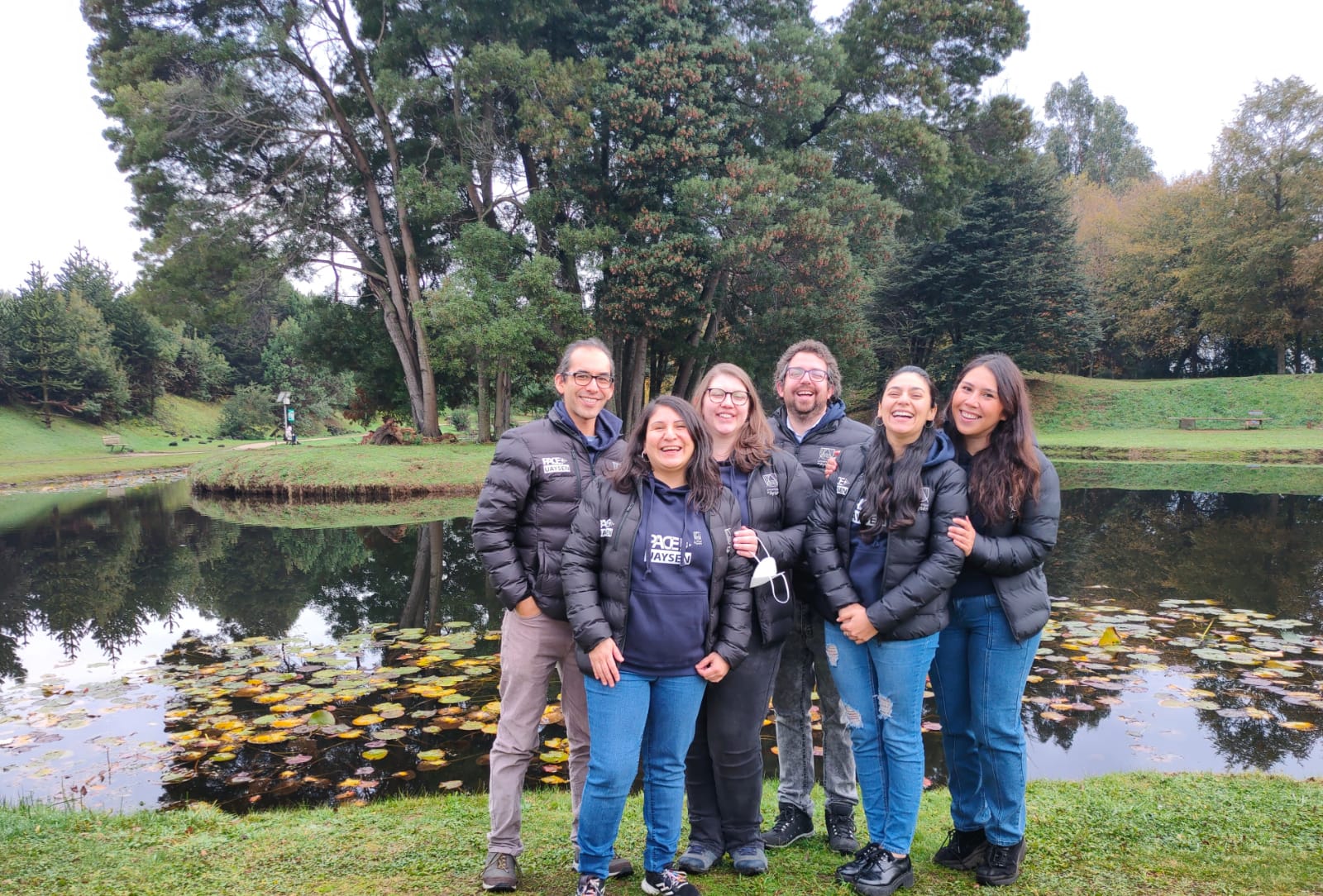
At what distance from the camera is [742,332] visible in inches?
861

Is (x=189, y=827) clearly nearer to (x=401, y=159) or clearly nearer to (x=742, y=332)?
(x=742, y=332)

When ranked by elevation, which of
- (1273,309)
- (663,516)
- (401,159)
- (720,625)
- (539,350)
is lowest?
(720,625)

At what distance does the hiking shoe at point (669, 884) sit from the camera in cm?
290

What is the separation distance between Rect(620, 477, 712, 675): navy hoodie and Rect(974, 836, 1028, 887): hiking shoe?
1.44 metres

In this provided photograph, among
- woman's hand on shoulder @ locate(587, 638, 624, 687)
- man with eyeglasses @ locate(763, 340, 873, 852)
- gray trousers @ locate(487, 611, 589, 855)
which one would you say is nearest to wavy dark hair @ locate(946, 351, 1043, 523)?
man with eyeglasses @ locate(763, 340, 873, 852)

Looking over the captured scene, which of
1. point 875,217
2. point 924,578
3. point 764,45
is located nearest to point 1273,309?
point 875,217

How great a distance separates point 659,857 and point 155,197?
77.8 ft

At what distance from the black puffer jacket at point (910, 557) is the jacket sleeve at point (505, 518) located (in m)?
1.26

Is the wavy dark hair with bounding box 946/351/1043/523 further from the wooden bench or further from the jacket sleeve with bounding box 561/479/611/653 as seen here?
the wooden bench

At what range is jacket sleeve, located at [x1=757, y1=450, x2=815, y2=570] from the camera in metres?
3.25

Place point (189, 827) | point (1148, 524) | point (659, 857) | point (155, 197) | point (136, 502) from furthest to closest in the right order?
point (155, 197)
point (136, 502)
point (1148, 524)
point (189, 827)
point (659, 857)

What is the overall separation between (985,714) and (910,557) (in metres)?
0.72

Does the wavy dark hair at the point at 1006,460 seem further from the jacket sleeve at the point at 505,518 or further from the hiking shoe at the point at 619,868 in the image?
the hiking shoe at the point at 619,868

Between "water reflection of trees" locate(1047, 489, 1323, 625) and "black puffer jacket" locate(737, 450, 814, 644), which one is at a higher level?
"black puffer jacket" locate(737, 450, 814, 644)
